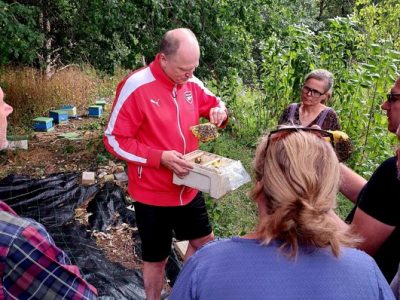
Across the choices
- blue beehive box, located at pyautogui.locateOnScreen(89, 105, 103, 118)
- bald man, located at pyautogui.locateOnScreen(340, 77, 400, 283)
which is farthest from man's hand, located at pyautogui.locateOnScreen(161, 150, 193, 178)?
blue beehive box, located at pyautogui.locateOnScreen(89, 105, 103, 118)

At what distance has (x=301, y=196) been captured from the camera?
1.14 metres

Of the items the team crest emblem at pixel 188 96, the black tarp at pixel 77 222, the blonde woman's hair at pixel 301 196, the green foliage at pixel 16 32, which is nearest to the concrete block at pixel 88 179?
the black tarp at pixel 77 222

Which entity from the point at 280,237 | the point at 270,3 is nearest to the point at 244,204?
the point at 270,3

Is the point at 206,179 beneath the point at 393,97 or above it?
beneath

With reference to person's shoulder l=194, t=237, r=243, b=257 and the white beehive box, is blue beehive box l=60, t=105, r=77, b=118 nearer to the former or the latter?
the white beehive box

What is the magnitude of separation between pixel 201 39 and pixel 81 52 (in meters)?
2.67

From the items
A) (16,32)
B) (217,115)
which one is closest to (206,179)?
(217,115)

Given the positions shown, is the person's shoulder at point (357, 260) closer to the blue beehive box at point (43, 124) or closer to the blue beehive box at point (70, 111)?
the blue beehive box at point (43, 124)

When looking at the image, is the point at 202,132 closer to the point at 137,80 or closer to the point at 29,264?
the point at 137,80

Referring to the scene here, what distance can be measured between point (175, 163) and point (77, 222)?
2083 millimetres

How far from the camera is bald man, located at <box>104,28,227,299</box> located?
→ 2.45 m

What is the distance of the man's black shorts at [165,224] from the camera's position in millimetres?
2613

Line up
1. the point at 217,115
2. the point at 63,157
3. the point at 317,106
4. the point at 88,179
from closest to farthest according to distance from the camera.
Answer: the point at 217,115 → the point at 317,106 → the point at 88,179 → the point at 63,157

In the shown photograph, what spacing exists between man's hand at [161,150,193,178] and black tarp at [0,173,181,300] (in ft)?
4.15
